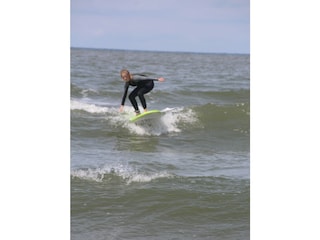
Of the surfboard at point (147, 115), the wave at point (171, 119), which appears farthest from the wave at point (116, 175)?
the wave at point (171, 119)

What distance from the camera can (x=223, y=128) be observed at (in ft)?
42.8

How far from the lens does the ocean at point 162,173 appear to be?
17.6 feet

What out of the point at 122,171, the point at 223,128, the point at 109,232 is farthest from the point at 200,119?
the point at 109,232

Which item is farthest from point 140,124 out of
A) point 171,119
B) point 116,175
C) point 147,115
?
point 116,175

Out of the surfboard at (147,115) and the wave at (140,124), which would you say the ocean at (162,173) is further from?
the surfboard at (147,115)

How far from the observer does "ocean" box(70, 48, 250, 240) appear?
17.6ft

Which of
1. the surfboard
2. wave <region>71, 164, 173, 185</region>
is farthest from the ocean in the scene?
the surfboard

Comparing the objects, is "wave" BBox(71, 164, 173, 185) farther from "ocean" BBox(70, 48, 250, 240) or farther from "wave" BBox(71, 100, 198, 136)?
"wave" BBox(71, 100, 198, 136)

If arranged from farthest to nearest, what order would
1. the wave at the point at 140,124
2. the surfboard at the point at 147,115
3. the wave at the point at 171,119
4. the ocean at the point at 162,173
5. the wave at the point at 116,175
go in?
1. the wave at the point at 171,119
2. the wave at the point at 140,124
3. the surfboard at the point at 147,115
4. the wave at the point at 116,175
5. the ocean at the point at 162,173

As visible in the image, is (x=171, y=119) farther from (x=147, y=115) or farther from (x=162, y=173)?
(x=162, y=173)

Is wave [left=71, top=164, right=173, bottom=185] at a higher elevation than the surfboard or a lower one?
lower

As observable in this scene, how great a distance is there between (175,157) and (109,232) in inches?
164

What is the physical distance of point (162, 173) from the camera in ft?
24.7
